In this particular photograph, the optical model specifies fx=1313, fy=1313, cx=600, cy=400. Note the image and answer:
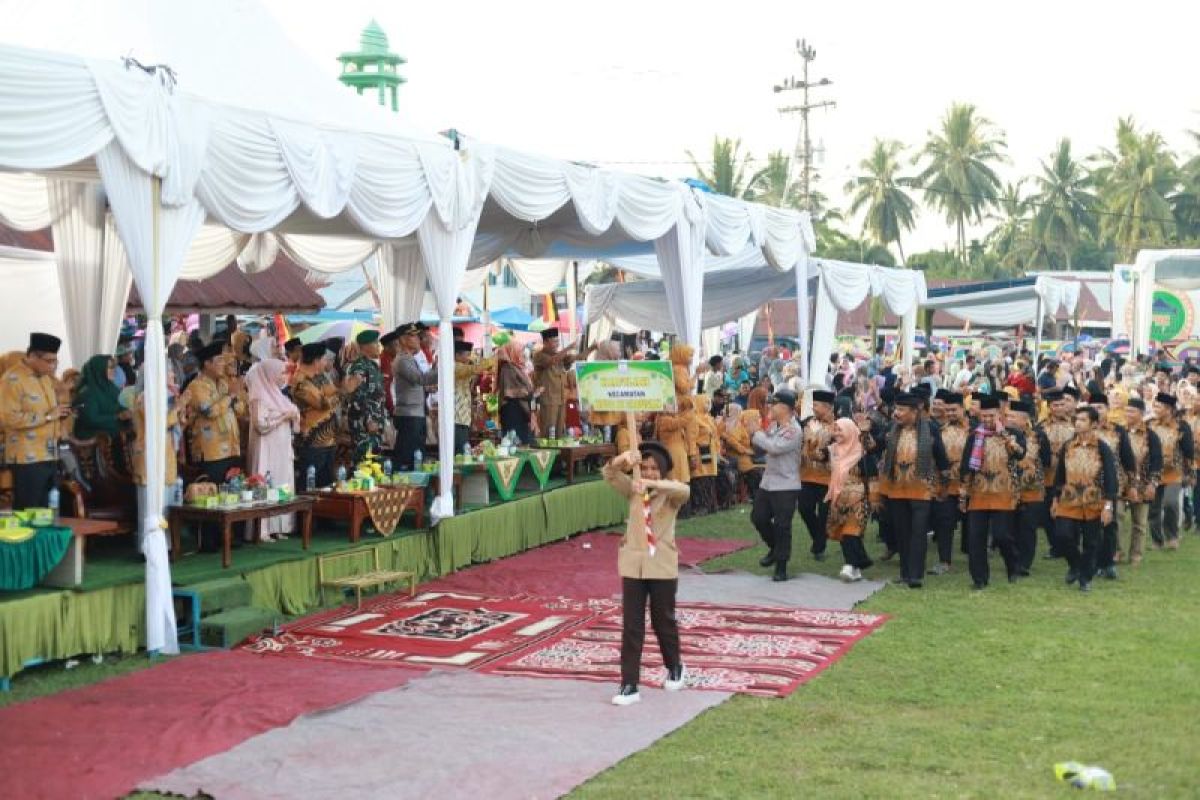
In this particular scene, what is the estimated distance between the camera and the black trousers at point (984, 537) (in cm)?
1041

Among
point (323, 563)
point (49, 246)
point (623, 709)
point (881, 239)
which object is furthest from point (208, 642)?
point (881, 239)

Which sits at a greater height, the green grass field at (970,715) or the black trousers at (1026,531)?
the black trousers at (1026,531)

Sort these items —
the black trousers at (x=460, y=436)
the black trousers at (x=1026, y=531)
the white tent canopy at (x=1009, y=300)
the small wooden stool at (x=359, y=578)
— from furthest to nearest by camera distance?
the white tent canopy at (x=1009, y=300) < the black trousers at (x=460, y=436) < the black trousers at (x=1026, y=531) < the small wooden stool at (x=359, y=578)

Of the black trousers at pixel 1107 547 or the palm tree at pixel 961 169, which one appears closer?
the black trousers at pixel 1107 547

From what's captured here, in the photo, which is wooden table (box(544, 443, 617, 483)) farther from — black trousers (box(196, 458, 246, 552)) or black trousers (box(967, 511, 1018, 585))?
black trousers (box(967, 511, 1018, 585))

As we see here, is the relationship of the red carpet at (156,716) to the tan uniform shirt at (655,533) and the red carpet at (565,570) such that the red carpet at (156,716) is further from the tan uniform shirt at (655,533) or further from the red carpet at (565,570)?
the red carpet at (565,570)

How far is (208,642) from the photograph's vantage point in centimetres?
841

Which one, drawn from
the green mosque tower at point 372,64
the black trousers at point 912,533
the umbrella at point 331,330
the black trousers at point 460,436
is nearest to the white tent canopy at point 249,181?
the black trousers at point 460,436

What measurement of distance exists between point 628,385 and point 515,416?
6811 millimetres

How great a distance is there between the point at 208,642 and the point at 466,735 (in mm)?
2575

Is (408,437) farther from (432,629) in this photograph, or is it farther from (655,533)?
(655,533)

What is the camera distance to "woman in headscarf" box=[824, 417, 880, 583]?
35.2 feet

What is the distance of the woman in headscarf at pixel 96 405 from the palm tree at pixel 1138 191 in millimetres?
51742

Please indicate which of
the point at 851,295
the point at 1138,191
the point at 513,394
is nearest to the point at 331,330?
the point at 851,295
